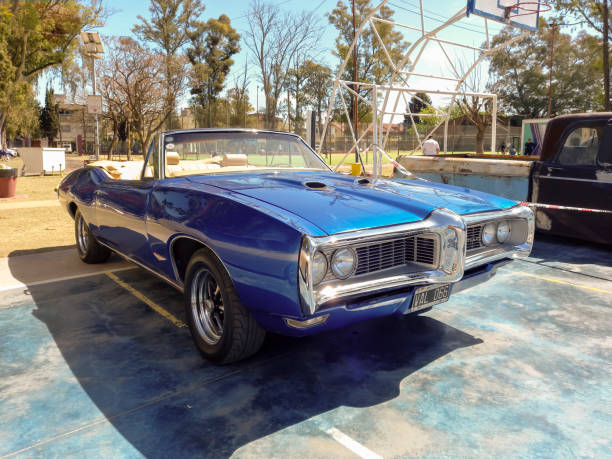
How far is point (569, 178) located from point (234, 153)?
4496 mm

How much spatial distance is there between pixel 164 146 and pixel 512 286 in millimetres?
3427

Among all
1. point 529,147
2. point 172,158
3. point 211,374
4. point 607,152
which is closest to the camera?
point 211,374

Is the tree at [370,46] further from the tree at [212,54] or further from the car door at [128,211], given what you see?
the car door at [128,211]

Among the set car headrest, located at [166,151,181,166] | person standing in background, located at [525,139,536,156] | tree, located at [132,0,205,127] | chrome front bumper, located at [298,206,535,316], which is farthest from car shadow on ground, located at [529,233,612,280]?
tree, located at [132,0,205,127]

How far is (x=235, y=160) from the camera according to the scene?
4.08m

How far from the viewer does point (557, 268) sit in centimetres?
537

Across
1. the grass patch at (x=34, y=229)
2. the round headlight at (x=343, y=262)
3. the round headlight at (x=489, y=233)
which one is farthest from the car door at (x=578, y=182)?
the grass patch at (x=34, y=229)

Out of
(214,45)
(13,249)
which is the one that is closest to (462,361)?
(13,249)

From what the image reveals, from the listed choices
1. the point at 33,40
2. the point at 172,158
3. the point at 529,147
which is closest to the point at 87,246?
the point at 172,158

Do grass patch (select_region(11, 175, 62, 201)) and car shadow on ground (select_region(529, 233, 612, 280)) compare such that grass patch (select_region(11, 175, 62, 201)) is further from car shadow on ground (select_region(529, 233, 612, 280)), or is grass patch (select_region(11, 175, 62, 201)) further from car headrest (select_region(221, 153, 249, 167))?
car shadow on ground (select_region(529, 233, 612, 280))

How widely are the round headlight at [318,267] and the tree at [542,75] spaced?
5013 centimetres

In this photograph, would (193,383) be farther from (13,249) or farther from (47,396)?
(13,249)

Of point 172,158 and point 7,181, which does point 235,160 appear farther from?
point 7,181

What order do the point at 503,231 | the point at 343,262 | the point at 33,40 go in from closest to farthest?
1. the point at 343,262
2. the point at 503,231
3. the point at 33,40
